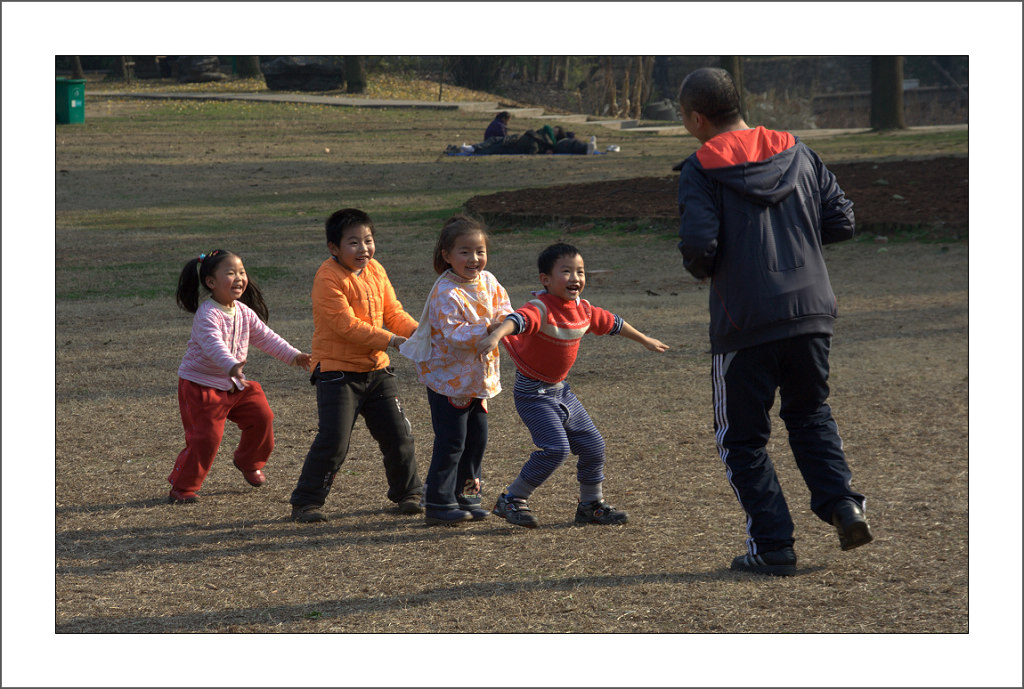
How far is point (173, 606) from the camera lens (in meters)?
4.23

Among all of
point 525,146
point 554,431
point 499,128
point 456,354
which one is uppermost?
point 499,128

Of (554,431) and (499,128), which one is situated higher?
(499,128)

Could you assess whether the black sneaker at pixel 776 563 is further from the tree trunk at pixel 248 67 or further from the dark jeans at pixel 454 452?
the tree trunk at pixel 248 67

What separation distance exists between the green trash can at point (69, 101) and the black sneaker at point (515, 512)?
2506 centimetres

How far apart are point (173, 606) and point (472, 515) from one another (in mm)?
1435

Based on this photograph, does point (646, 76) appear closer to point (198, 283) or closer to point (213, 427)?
point (198, 283)

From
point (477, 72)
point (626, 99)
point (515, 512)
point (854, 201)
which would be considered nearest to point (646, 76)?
point (626, 99)

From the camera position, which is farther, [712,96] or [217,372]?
[217,372]

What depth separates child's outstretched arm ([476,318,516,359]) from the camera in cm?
460

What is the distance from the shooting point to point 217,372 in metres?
5.49

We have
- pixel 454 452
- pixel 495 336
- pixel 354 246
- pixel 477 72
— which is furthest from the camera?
pixel 477 72

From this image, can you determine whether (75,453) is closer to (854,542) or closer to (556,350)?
(556,350)

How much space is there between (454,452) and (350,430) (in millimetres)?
533

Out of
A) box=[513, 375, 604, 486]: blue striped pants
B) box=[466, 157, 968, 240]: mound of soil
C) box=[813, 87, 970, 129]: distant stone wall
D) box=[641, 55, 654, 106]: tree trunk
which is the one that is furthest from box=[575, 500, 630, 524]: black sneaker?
box=[641, 55, 654, 106]: tree trunk
